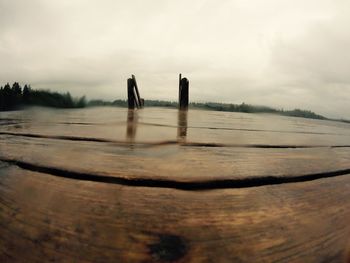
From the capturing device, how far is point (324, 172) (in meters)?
1.25

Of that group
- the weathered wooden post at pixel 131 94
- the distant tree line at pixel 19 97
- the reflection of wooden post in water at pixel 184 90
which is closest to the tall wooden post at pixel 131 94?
the weathered wooden post at pixel 131 94

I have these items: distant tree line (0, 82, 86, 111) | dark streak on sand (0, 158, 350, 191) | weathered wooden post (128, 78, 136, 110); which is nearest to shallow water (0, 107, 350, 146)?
dark streak on sand (0, 158, 350, 191)

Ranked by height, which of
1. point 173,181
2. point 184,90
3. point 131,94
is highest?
point 184,90

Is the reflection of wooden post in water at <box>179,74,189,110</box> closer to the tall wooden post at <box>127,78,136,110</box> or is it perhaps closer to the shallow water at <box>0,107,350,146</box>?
the tall wooden post at <box>127,78,136,110</box>

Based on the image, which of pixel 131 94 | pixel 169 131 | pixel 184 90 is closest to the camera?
pixel 169 131

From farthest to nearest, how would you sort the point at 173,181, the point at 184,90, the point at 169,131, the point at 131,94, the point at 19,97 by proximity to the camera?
the point at 19,97 < the point at 131,94 < the point at 184,90 < the point at 169,131 < the point at 173,181

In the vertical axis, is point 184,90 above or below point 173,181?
above

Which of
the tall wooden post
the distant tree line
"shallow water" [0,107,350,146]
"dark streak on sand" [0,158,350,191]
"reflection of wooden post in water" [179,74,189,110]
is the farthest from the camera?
the distant tree line

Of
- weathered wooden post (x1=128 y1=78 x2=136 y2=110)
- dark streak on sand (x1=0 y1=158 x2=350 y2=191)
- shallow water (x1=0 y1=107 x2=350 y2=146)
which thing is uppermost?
weathered wooden post (x1=128 y1=78 x2=136 y2=110)

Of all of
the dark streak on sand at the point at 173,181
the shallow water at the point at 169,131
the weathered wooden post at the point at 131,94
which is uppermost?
the weathered wooden post at the point at 131,94

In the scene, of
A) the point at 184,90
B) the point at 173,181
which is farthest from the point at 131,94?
the point at 173,181

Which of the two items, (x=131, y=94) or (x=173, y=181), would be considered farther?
(x=131, y=94)

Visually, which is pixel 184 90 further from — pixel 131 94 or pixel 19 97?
pixel 19 97

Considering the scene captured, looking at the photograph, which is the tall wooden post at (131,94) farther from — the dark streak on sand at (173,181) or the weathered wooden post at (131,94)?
the dark streak on sand at (173,181)
